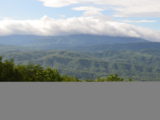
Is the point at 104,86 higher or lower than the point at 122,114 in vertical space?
higher

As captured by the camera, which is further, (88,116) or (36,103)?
(36,103)

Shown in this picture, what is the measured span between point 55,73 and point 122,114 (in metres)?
84.0

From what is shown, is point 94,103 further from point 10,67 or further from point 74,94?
point 10,67

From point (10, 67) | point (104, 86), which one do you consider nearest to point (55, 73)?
point (10, 67)

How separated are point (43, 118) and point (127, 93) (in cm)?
487

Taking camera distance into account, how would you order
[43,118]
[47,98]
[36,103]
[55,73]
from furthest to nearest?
1. [55,73]
2. [47,98]
3. [36,103]
4. [43,118]

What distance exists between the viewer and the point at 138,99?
1173 centimetres

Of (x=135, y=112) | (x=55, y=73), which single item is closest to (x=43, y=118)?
(x=135, y=112)

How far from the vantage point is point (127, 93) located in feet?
41.5

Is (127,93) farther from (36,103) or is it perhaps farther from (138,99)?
(36,103)

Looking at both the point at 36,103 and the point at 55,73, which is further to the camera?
the point at 55,73

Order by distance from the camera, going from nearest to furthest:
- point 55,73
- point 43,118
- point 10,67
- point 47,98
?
point 43,118 → point 47,98 → point 10,67 → point 55,73

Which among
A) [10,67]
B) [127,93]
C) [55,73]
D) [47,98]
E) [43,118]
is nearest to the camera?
[43,118]

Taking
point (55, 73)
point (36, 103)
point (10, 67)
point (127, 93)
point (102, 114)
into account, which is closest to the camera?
point (102, 114)
